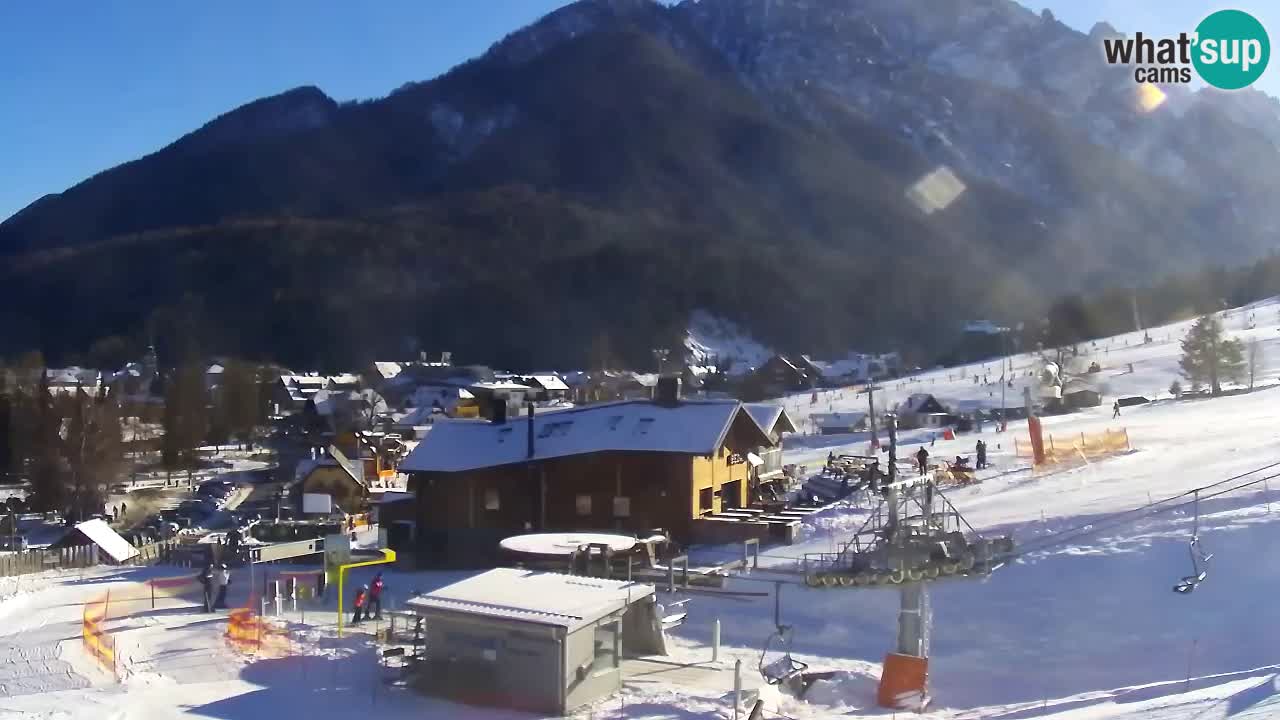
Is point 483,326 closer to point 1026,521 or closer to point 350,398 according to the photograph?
point 350,398

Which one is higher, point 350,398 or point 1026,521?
point 350,398

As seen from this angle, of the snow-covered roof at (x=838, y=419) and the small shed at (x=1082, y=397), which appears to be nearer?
the small shed at (x=1082, y=397)

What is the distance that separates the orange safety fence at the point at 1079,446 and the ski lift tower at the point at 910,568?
15.7 meters

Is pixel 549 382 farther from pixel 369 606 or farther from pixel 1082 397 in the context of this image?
pixel 369 606

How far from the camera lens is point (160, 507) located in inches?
1727

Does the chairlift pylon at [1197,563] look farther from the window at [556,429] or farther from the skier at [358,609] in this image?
the window at [556,429]

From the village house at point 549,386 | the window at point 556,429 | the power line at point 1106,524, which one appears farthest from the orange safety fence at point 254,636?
the village house at point 549,386

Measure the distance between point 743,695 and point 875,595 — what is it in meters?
5.33

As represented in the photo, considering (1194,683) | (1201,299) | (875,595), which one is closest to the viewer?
(1194,683)

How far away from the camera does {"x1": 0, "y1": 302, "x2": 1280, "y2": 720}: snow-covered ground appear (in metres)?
13.3

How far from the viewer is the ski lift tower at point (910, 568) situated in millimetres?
14062

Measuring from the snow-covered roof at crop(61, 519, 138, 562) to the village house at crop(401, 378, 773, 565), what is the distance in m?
7.71

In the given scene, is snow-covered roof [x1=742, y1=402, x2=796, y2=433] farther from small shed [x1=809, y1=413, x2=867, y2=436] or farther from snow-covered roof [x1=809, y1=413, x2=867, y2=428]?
snow-covered roof [x1=809, y1=413, x2=867, y2=428]

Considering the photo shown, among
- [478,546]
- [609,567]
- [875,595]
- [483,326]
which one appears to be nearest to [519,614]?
[609,567]
